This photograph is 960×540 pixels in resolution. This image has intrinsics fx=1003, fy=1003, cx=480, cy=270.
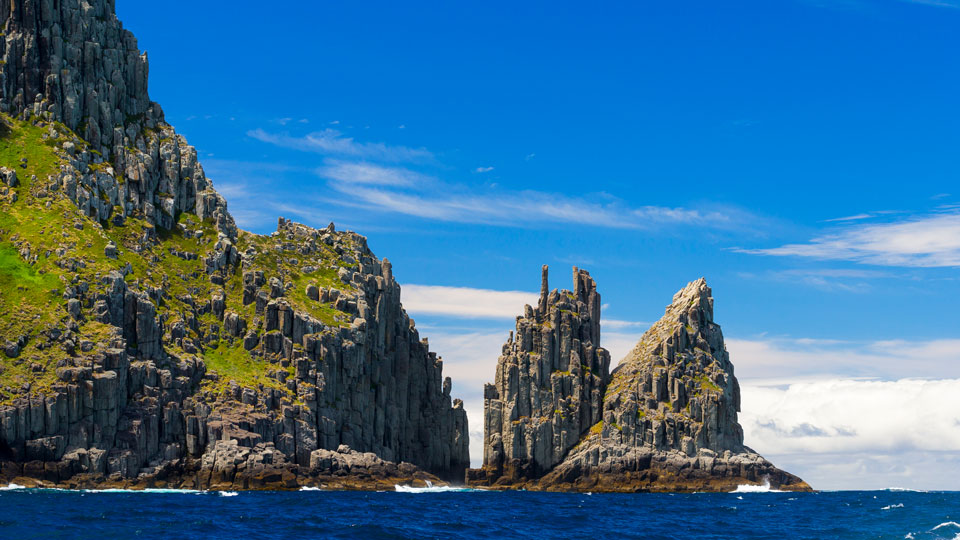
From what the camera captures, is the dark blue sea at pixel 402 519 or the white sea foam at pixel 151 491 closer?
the dark blue sea at pixel 402 519

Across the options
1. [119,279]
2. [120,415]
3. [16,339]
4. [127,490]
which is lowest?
[127,490]

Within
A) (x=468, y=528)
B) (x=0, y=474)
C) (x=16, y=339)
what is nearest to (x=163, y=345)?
(x=16, y=339)

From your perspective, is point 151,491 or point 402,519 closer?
point 402,519

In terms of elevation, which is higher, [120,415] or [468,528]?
[120,415]

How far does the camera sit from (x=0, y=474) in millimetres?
148625

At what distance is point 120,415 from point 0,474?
82.4ft

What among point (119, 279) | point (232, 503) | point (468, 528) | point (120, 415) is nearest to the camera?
point (468, 528)

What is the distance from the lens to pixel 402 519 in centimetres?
11100

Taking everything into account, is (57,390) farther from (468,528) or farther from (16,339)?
(468,528)

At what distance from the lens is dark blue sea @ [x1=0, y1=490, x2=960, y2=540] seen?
303 ft

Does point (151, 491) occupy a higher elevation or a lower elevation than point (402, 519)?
lower

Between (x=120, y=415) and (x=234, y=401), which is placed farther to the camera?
(x=234, y=401)

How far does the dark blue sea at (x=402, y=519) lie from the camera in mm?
92375

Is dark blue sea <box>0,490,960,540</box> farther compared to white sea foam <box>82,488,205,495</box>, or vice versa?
white sea foam <box>82,488,205,495</box>
